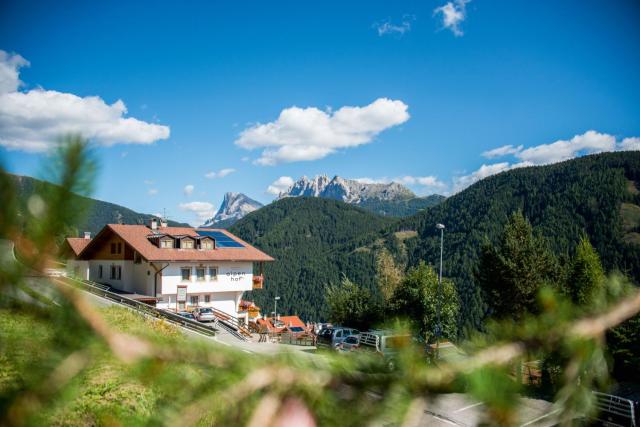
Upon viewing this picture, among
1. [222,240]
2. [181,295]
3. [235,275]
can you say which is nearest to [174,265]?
[181,295]

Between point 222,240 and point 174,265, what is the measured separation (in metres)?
→ 5.25

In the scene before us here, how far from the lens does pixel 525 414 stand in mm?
1122

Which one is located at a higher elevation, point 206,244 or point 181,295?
point 206,244

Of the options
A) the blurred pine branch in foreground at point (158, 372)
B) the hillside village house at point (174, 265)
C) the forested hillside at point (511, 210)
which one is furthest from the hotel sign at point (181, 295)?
the forested hillside at point (511, 210)

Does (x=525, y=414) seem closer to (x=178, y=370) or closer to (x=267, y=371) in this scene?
(x=267, y=371)

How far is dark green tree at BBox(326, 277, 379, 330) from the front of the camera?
1330 inches

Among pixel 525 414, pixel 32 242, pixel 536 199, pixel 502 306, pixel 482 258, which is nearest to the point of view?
pixel 32 242

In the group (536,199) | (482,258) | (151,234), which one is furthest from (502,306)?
(536,199)

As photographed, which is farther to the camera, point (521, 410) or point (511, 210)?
point (511, 210)

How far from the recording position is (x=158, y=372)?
41.2 inches

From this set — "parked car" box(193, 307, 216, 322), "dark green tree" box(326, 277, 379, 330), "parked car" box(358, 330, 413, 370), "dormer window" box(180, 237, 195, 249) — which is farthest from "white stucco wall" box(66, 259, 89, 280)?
Answer: "dark green tree" box(326, 277, 379, 330)

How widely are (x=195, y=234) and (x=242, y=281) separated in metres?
5.21

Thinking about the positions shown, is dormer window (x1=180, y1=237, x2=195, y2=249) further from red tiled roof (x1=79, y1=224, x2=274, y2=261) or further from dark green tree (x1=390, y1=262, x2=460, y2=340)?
dark green tree (x1=390, y1=262, x2=460, y2=340)

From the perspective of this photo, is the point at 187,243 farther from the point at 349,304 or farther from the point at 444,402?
the point at 444,402
